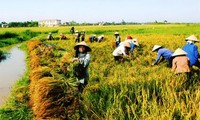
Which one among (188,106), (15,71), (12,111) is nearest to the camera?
(188,106)

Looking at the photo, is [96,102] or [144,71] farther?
[144,71]

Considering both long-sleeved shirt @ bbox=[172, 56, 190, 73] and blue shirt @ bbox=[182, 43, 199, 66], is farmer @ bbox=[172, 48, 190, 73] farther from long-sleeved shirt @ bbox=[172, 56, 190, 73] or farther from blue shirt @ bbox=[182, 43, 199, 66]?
blue shirt @ bbox=[182, 43, 199, 66]

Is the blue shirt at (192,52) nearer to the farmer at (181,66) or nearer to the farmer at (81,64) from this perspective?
the farmer at (181,66)

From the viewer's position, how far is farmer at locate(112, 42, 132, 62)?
11.0 meters

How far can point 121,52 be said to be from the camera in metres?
11.1

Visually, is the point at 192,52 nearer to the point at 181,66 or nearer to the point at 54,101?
the point at 181,66

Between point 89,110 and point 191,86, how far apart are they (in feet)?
6.45

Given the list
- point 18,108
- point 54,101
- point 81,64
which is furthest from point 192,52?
point 54,101

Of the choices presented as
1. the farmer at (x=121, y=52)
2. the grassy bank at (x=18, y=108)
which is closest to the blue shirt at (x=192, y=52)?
the farmer at (x=121, y=52)

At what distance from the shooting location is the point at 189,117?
4090 millimetres

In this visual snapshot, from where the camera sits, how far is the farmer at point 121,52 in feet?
36.2

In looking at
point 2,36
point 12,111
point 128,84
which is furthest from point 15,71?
point 2,36

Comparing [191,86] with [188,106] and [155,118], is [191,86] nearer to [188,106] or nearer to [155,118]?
[188,106]

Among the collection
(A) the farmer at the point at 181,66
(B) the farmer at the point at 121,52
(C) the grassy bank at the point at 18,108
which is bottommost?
(C) the grassy bank at the point at 18,108
